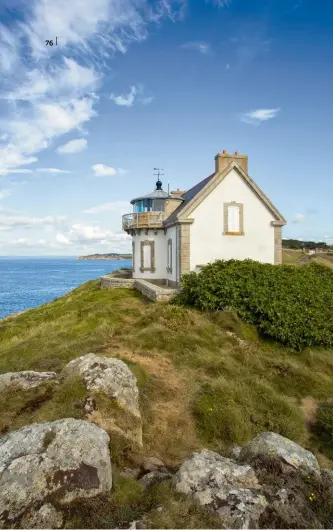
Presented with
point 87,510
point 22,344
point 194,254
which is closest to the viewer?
point 87,510

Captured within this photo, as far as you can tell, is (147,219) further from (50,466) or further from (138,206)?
(50,466)

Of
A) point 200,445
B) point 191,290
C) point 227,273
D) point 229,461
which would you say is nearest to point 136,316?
point 191,290

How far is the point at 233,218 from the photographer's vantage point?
2219cm

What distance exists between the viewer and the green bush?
1509 centimetres

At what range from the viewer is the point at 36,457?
16.9 ft

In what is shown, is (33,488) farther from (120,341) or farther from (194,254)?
(194,254)

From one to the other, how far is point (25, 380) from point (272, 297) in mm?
11325

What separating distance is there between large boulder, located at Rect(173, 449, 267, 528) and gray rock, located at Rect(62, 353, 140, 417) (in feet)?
8.37

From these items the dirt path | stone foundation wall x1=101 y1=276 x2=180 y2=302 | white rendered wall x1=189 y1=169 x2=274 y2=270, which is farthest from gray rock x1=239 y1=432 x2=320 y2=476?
white rendered wall x1=189 y1=169 x2=274 y2=270

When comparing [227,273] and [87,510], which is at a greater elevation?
[227,273]

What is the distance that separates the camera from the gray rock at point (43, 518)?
4391 mm

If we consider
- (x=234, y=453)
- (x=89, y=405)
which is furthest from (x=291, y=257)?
(x=89, y=405)

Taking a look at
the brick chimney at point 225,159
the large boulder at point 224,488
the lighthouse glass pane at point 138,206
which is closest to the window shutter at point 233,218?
the brick chimney at point 225,159

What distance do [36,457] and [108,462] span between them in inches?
40.8
